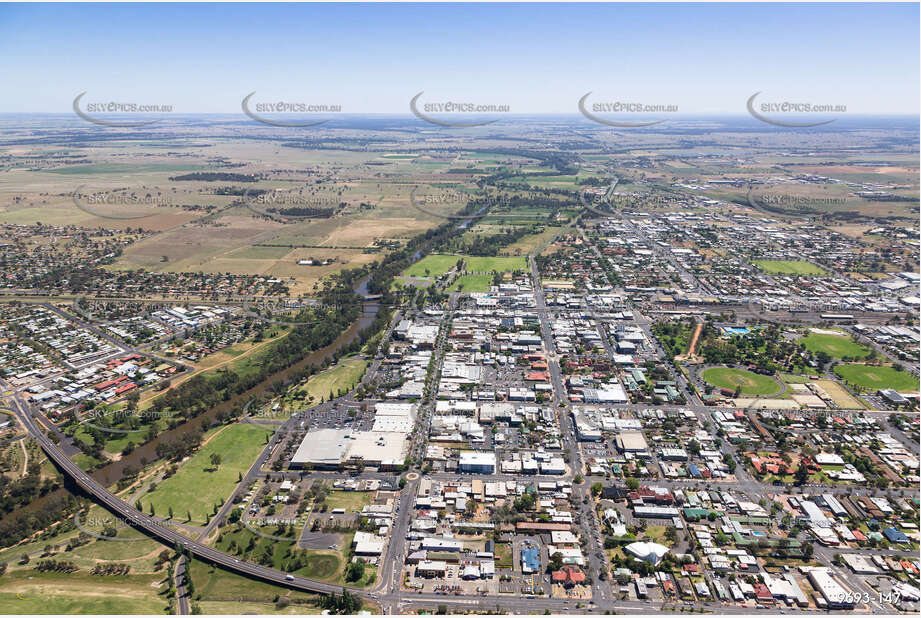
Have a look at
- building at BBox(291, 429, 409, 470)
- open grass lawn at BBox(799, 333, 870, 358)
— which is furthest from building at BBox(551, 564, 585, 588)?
open grass lawn at BBox(799, 333, 870, 358)

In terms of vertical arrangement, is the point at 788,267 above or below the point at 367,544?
above

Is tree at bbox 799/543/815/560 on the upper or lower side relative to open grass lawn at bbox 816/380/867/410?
lower

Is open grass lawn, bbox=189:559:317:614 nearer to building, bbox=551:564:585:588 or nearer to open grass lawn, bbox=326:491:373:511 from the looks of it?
open grass lawn, bbox=326:491:373:511

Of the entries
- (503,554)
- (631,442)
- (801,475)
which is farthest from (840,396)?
(503,554)

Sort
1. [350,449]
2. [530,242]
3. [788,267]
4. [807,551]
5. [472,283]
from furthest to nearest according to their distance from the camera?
1. [530,242]
2. [788,267]
3. [472,283]
4. [350,449]
5. [807,551]

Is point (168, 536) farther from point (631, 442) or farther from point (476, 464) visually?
point (631, 442)

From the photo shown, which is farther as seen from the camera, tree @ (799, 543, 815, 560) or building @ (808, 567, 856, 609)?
tree @ (799, 543, 815, 560)

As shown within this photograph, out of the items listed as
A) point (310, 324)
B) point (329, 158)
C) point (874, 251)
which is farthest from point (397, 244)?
point (329, 158)
